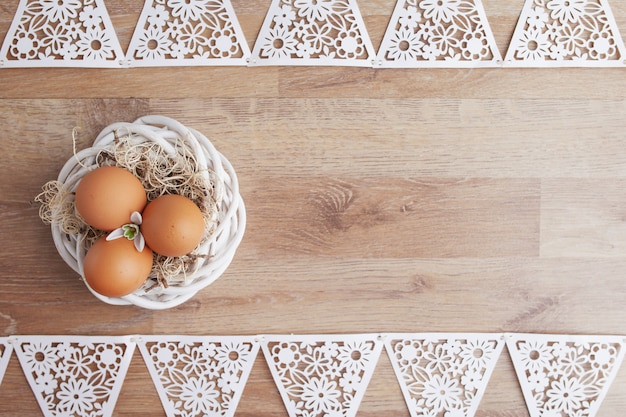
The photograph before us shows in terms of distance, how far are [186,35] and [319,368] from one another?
27.8 inches

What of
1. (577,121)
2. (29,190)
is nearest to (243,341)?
(29,190)

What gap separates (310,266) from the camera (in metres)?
1.11

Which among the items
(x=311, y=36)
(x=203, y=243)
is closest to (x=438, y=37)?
(x=311, y=36)

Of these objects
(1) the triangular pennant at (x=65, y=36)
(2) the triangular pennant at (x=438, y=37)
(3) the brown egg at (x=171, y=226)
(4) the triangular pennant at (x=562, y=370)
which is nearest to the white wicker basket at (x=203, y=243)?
(3) the brown egg at (x=171, y=226)

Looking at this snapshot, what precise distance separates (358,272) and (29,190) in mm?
668

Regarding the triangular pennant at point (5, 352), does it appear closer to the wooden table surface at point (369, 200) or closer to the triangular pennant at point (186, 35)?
the wooden table surface at point (369, 200)

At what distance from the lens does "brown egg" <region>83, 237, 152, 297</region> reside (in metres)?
0.87

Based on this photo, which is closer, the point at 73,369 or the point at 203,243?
the point at 203,243

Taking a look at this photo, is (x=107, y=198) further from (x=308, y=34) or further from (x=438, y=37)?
(x=438, y=37)

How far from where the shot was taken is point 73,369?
1.10m

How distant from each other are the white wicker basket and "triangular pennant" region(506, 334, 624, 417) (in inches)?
23.5

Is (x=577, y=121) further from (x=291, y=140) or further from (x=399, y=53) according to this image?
(x=291, y=140)

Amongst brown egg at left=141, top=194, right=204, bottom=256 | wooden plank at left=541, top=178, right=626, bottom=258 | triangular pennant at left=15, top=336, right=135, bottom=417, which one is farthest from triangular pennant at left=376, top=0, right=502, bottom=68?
triangular pennant at left=15, top=336, right=135, bottom=417

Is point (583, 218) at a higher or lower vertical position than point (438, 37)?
lower
